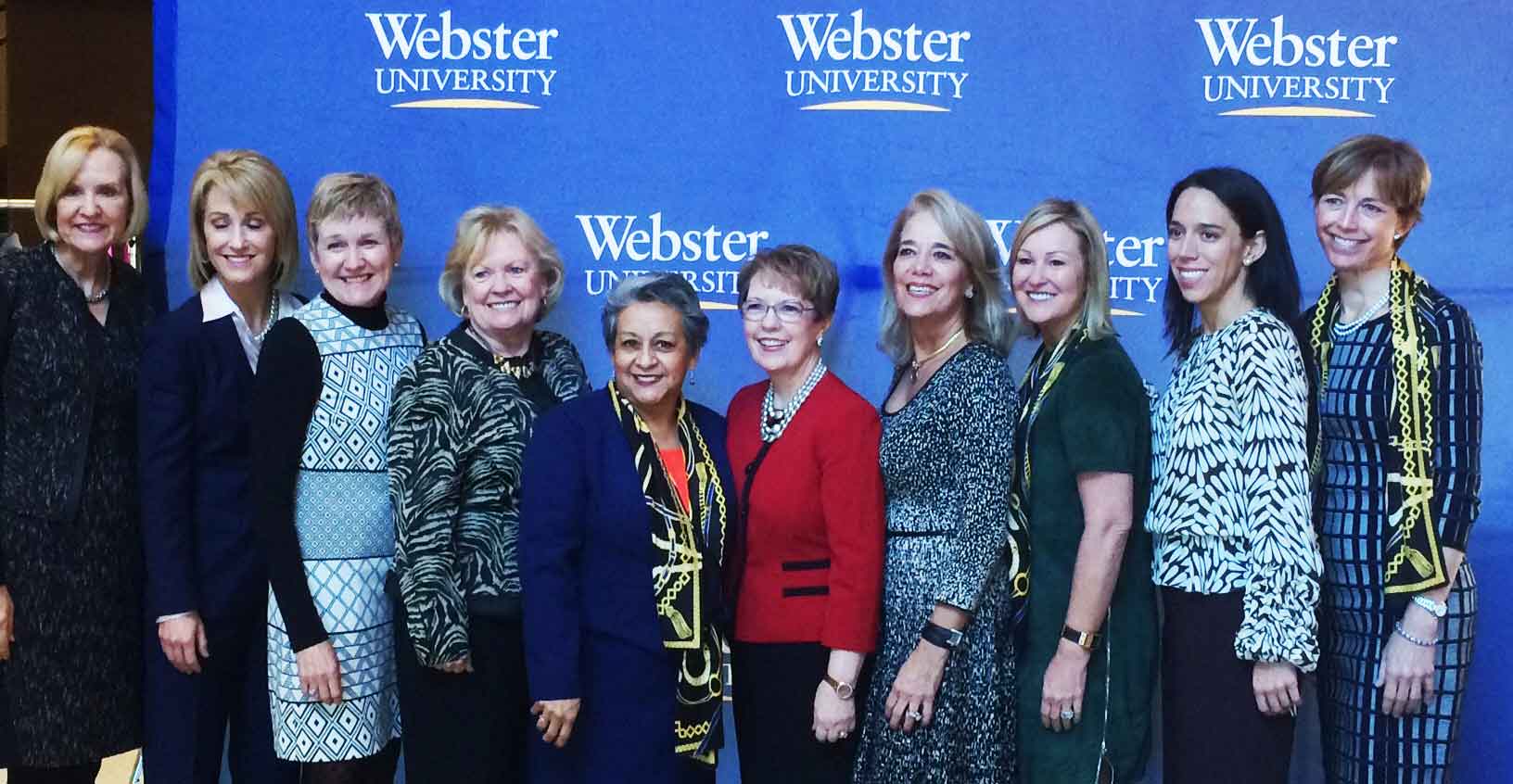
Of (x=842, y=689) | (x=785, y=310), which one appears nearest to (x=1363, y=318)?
(x=785, y=310)

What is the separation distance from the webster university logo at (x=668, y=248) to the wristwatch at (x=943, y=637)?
1.26 meters

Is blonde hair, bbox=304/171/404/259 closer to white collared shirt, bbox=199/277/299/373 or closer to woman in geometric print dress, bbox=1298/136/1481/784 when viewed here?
white collared shirt, bbox=199/277/299/373

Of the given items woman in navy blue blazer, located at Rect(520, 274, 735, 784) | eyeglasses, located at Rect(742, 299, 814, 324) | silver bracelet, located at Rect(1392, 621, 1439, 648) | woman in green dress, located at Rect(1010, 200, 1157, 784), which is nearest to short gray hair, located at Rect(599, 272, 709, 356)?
woman in navy blue blazer, located at Rect(520, 274, 735, 784)

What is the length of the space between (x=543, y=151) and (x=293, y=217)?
2.56 ft

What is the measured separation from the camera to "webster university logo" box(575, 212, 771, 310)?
11.6 ft

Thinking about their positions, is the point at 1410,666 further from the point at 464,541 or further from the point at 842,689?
the point at 464,541

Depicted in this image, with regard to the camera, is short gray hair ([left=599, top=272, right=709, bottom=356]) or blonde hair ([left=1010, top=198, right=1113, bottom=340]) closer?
short gray hair ([left=599, top=272, right=709, bottom=356])

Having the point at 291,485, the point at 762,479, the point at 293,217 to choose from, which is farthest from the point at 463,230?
the point at 762,479

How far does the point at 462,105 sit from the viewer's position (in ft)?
11.7

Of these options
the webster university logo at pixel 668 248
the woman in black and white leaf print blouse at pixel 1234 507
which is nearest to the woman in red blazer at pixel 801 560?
the woman in black and white leaf print blouse at pixel 1234 507

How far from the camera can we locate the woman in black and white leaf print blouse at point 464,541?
2584mm

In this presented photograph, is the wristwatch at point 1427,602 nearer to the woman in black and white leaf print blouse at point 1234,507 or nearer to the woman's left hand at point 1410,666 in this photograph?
the woman's left hand at point 1410,666

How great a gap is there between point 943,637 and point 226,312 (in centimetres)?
156

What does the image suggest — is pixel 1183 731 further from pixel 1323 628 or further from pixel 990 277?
pixel 990 277
